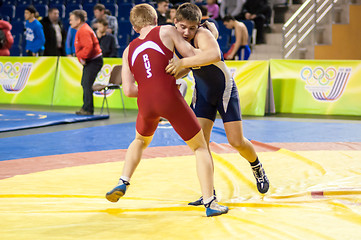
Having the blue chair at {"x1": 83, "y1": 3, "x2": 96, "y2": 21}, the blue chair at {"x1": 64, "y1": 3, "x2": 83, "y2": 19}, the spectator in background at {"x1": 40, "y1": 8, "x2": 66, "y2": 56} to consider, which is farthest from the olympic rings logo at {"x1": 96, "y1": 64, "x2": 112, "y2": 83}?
the blue chair at {"x1": 64, "y1": 3, "x2": 83, "y2": 19}

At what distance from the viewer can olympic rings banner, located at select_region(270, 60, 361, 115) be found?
384 inches

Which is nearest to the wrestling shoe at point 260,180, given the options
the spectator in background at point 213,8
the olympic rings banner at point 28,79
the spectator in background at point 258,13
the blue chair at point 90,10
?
the olympic rings banner at point 28,79

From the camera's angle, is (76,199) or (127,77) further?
(76,199)

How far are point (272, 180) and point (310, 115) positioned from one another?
5733 millimetres

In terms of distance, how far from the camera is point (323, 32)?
12852 mm

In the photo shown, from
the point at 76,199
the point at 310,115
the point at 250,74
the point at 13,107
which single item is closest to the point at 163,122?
the point at 250,74

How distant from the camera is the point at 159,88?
326 centimetres

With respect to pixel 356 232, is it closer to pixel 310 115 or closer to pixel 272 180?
pixel 272 180

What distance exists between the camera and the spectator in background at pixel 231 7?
42.2ft

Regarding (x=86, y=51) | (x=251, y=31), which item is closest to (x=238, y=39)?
(x=251, y=31)

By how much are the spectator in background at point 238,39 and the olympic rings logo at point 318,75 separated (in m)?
1.44

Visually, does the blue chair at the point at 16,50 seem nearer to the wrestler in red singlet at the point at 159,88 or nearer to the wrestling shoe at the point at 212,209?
the wrestler in red singlet at the point at 159,88

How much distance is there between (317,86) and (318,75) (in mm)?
201

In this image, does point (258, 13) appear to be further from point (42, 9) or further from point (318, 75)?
point (42, 9)
